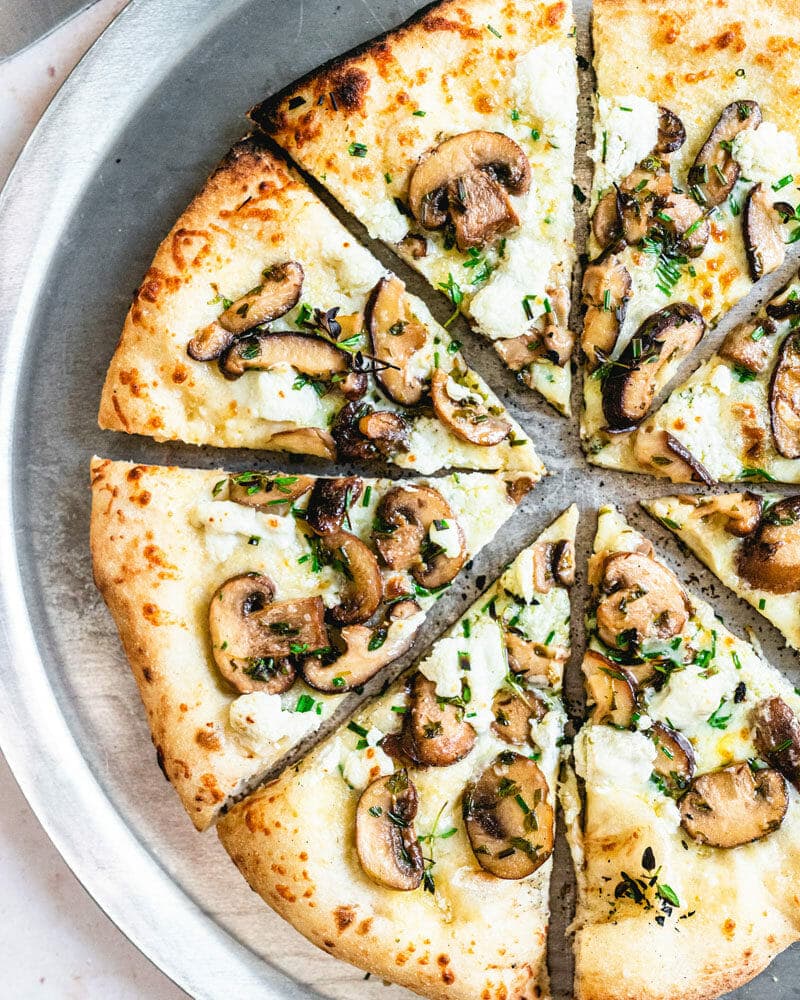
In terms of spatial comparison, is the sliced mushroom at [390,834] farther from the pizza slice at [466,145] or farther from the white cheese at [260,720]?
the pizza slice at [466,145]

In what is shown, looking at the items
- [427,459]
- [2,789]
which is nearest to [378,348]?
[427,459]

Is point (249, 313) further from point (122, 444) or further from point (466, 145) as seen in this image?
point (466, 145)

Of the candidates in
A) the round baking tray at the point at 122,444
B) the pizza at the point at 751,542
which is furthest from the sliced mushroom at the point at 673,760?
the pizza at the point at 751,542

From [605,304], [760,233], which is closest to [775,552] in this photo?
[605,304]

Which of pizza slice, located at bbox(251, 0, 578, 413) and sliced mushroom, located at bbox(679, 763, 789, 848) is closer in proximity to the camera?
sliced mushroom, located at bbox(679, 763, 789, 848)

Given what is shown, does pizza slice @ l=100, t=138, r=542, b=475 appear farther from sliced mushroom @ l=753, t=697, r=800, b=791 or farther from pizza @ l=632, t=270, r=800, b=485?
sliced mushroom @ l=753, t=697, r=800, b=791

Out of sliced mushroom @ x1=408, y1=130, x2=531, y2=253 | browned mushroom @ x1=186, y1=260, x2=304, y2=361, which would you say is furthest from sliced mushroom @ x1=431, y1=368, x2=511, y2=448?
browned mushroom @ x1=186, y1=260, x2=304, y2=361
